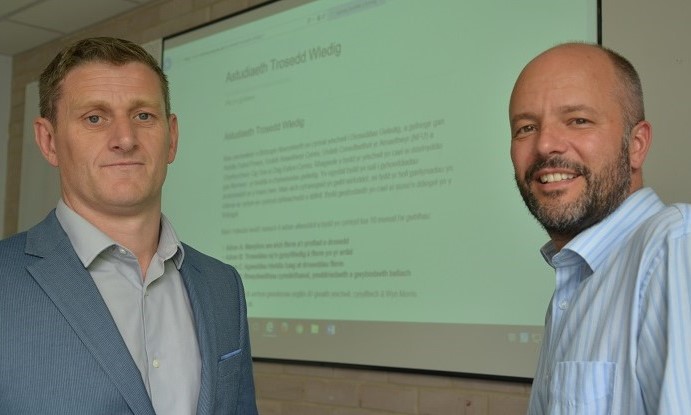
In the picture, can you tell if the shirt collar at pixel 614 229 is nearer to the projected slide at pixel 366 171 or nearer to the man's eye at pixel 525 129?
the man's eye at pixel 525 129

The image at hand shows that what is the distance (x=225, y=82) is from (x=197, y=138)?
1.11 ft

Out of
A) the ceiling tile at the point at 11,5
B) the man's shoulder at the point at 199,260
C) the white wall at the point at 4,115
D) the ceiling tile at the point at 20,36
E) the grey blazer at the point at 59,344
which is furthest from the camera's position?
the white wall at the point at 4,115

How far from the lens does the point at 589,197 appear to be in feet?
4.56

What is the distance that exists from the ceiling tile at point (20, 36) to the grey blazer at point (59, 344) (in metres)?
3.73

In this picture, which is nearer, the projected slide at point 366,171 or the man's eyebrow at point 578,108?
the man's eyebrow at point 578,108

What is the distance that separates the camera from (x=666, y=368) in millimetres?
1070

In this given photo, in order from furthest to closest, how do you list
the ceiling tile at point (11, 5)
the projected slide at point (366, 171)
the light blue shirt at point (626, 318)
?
the ceiling tile at point (11, 5), the projected slide at point (366, 171), the light blue shirt at point (626, 318)

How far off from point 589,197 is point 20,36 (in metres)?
4.52

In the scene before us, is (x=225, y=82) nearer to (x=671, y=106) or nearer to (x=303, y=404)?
(x=303, y=404)

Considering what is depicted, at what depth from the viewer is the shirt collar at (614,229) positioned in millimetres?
1347

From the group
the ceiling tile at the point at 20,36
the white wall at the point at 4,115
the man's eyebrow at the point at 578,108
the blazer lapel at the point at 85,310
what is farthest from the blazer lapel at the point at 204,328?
the white wall at the point at 4,115

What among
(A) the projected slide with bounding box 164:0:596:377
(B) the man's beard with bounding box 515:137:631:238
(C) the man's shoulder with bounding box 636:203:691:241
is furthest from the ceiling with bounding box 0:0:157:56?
(C) the man's shoulder with bounding box 636:203:691:241

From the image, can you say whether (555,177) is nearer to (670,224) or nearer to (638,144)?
(638,144)

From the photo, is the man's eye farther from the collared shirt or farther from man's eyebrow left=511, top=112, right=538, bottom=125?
the collared shirt
